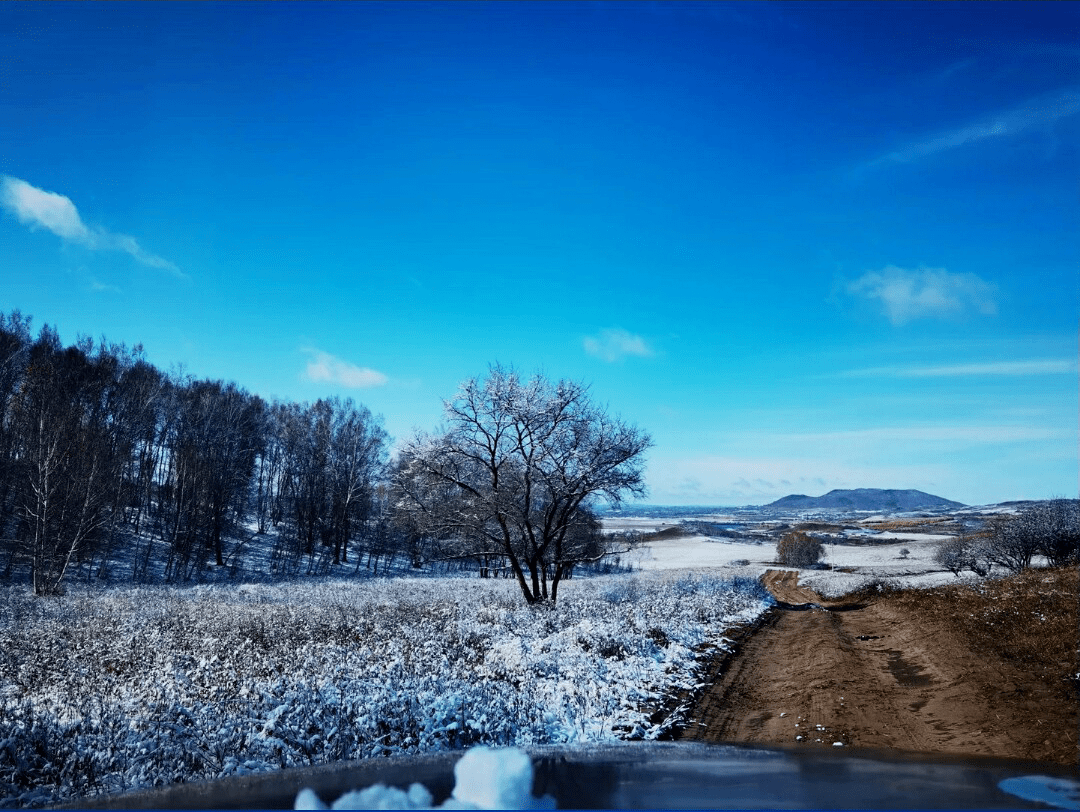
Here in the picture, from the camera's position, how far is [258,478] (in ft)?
219

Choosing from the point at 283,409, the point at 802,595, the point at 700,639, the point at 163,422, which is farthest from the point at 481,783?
the point at 283,409

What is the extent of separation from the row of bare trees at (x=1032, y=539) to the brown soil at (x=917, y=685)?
72.2 ft

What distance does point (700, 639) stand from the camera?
1479cm

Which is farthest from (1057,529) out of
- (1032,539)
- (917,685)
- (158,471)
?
(158,471)

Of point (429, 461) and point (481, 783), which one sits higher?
point (429, 461)

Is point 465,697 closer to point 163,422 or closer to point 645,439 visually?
point 645,439

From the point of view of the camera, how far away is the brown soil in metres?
8.02

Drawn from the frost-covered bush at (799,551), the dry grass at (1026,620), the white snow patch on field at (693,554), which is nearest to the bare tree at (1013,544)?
the dry grass at (1026,620)

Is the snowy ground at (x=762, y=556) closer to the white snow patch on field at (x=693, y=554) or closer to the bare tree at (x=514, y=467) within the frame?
the white snow patch on field at (x=693, y=554)

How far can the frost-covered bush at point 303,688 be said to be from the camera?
6309mm

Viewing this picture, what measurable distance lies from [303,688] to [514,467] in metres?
14.1

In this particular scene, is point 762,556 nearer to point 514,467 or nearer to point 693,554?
point 693,554

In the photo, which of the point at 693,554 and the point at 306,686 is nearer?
the point at 306,686

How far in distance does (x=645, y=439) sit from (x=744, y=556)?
8621 cm
